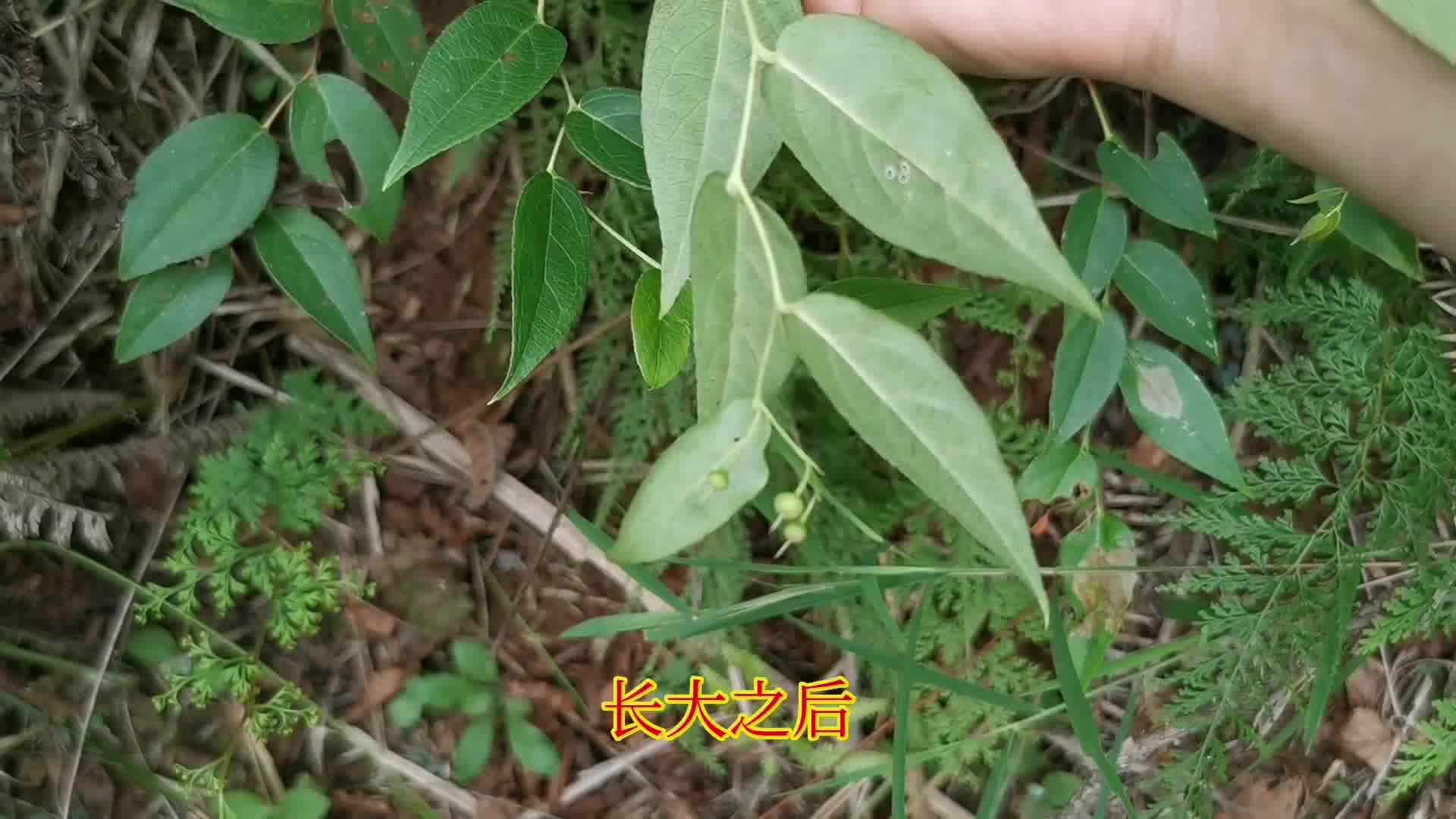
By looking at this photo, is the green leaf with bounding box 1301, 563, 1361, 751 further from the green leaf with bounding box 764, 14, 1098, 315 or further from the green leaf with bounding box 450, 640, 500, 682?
the green leaf with bounding box 450, 640, 500, 682

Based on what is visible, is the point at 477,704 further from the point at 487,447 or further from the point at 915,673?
the point at 915,673

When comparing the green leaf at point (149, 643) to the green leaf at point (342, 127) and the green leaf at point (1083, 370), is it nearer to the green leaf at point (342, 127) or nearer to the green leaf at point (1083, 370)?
the green leaf at point (342, 127)

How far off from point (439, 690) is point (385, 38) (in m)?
0.77

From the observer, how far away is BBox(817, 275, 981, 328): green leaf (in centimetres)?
63

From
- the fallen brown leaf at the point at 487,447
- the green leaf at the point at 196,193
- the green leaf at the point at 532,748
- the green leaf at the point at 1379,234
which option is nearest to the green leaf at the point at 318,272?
the green leaf at the point at 196,193

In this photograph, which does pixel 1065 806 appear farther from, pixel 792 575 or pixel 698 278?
pixel 698 278

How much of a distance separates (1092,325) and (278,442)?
84 centimetres

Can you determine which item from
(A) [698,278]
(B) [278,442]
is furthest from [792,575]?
(A) [698,278]

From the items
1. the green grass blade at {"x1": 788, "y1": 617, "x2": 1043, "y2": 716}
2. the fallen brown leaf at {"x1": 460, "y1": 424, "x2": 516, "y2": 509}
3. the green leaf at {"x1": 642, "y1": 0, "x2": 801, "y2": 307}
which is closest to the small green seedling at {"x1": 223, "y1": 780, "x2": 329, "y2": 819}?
the fallen brown leaf at {"x1": 460, "y1": 424, "x2": 516, "y2": 509}

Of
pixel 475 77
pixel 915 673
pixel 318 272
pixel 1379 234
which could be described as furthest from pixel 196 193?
pixel 1379 234

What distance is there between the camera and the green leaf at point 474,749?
116 centimetres

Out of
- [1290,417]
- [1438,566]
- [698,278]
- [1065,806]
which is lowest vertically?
[1065,806]

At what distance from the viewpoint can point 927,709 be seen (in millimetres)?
1104

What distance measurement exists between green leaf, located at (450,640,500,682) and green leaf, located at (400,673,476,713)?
1 centimetres
